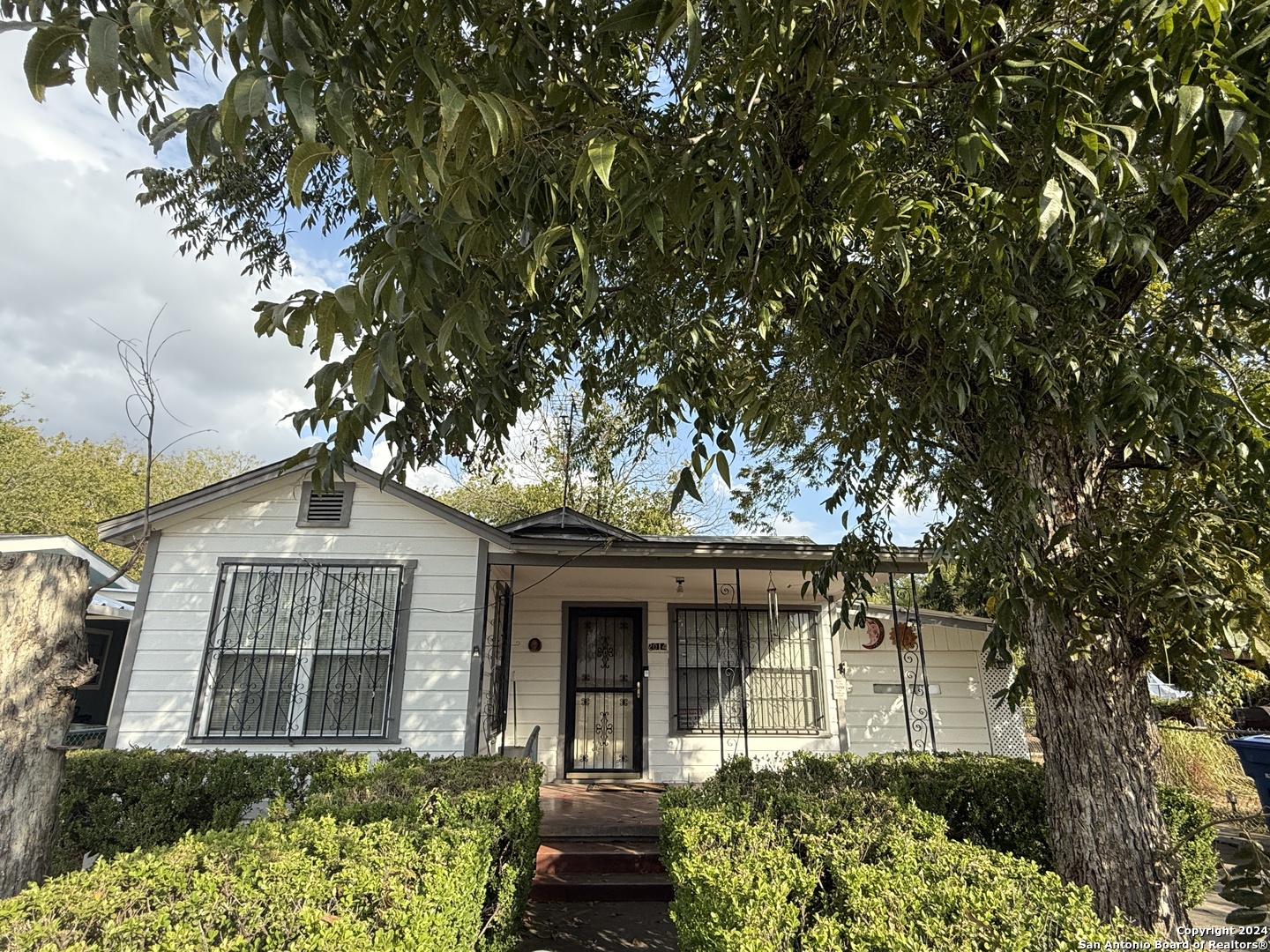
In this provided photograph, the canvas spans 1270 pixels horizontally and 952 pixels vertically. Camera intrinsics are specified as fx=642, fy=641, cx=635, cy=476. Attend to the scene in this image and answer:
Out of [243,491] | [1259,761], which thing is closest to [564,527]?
[243,491]

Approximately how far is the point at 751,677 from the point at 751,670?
94mm

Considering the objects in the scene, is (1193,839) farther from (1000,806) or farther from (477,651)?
(477,651)

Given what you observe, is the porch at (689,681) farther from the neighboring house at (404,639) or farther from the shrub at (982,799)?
the shrub at (982,799)

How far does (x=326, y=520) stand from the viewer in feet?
21.4

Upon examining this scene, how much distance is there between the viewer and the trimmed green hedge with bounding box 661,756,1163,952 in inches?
78.2

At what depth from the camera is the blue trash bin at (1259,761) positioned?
21.7 ft

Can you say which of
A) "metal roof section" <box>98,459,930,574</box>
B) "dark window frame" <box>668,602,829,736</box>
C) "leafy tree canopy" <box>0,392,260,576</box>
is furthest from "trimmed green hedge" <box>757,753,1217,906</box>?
"leafy tree canopy" <box>0,392,260,576</box>

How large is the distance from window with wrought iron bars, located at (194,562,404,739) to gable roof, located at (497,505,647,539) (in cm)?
149

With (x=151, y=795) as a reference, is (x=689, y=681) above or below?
above

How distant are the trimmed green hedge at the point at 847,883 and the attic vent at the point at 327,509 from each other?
4.50 metres

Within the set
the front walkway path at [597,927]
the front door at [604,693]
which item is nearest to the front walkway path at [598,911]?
the front walkway path at [597,927]

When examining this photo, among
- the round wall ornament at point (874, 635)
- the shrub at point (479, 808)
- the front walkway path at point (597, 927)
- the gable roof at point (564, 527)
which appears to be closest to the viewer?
the shrub at point (479, 808)

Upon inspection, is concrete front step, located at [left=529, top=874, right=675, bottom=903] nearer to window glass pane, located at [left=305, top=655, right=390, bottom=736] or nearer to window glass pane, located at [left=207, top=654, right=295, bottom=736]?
window glass pane, located at [left=305, top=655, right=390, bottom=736]

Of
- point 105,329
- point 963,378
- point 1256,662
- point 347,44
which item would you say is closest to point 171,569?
point 105,329
